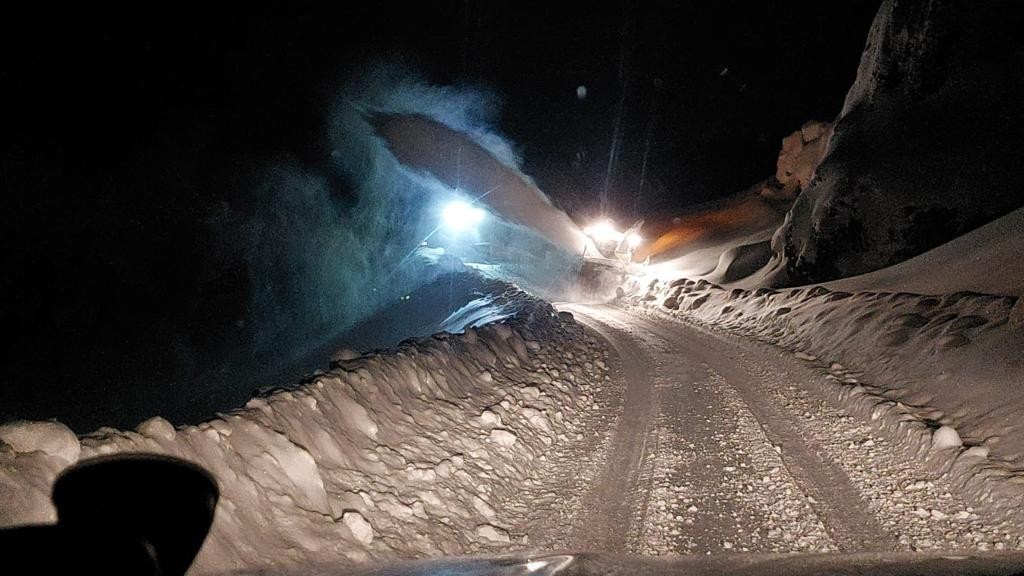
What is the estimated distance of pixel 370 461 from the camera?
182 inches

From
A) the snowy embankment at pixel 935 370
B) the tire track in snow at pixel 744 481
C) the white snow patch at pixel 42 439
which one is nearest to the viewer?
the white snow patch at pixel 42 439

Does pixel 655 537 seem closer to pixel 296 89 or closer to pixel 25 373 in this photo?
pixel 25 373

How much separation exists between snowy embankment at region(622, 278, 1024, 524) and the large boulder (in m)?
5.29

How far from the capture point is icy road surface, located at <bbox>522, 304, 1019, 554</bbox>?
4.22 meters

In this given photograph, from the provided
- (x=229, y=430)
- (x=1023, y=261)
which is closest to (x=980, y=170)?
(x=1023, y=261)

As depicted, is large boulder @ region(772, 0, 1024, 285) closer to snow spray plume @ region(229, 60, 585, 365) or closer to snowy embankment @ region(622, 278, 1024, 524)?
snowy embankment @ region(622, 278, 1024, 524)

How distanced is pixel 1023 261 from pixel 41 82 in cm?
2101

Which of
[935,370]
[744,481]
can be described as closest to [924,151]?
[935,370]

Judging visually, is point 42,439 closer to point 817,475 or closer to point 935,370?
point 817,475

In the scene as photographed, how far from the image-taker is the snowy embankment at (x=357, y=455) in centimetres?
295

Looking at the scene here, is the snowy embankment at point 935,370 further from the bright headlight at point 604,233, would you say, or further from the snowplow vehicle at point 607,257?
the bright headlight at point 604,233

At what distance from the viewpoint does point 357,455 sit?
15.1 ft

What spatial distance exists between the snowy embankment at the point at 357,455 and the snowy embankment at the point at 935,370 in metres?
3.96

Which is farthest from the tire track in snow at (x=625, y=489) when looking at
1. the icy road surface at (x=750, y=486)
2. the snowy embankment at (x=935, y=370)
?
the snowy embankment at (x=935, y=370)
